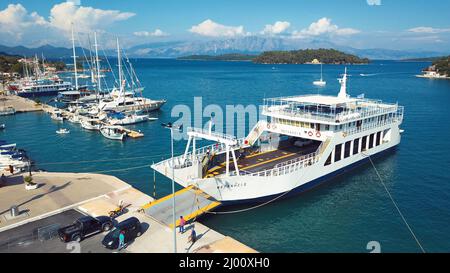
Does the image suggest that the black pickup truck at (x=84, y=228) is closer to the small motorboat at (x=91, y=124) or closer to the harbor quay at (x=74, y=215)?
the harbor quay at (x=74, y=215)

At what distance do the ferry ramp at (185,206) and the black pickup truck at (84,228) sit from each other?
10.6 feet

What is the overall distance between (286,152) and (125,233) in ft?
66.0

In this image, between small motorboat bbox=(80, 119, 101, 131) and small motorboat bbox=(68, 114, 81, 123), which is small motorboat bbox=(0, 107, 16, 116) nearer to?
small motorboat bbox=(68, 114, 81, 123)

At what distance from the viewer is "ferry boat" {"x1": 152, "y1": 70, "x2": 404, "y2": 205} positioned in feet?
90.8

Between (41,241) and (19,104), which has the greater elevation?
(19,104)

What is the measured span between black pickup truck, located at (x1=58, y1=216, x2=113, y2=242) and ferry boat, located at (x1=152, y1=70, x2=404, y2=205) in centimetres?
639

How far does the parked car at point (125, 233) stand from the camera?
20875mm

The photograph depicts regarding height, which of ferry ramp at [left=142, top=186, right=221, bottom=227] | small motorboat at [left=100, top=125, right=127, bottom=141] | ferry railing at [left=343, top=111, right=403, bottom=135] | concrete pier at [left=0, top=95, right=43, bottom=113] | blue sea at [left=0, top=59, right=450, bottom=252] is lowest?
blue sea at [left=0, top=59, right=450, bottom=252]

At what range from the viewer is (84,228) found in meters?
22.0

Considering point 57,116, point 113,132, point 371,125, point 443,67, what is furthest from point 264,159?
point 443,67

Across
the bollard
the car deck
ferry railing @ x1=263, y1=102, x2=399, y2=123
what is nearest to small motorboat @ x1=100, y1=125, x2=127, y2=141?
the car deck

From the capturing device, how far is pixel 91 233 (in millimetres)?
22453

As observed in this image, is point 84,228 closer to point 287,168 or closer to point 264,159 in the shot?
point 287,168
